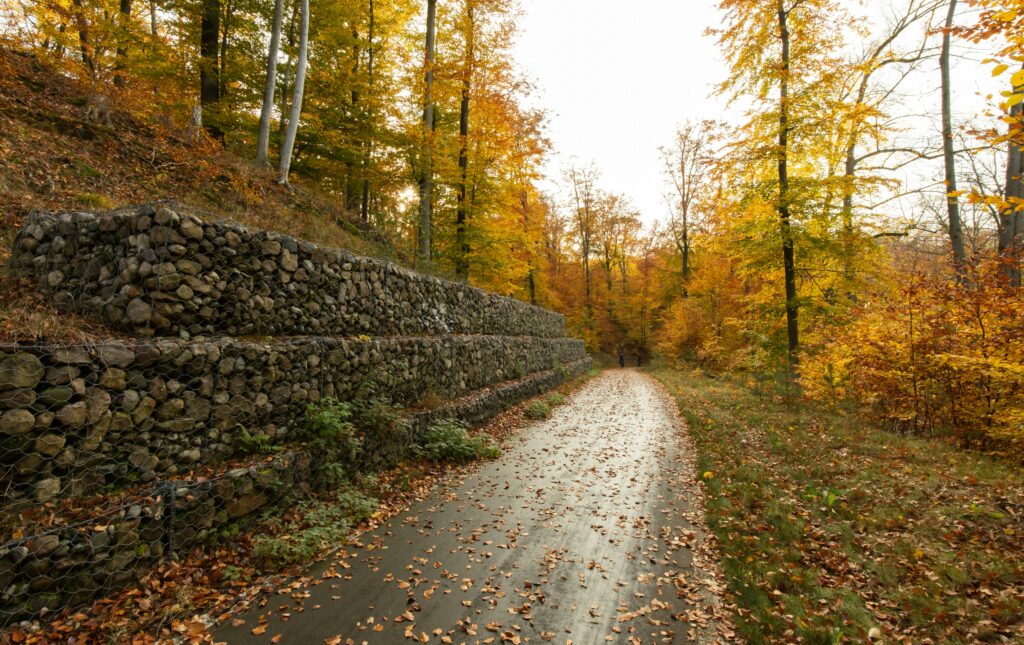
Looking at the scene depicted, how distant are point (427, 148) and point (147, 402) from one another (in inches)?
430

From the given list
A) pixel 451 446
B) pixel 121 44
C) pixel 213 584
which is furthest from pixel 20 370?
pixel 121 44

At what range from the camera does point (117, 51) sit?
1109cm

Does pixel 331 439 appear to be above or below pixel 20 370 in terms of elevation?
below

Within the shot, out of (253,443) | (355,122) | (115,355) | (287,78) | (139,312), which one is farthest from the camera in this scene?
(355,122)

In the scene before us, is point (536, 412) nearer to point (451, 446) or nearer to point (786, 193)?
point (451, 446)

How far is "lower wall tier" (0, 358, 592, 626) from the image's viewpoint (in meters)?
2.89

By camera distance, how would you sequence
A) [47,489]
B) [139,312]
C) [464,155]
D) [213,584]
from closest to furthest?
[47,489] → [213,584] → [139,312] → [464,155]

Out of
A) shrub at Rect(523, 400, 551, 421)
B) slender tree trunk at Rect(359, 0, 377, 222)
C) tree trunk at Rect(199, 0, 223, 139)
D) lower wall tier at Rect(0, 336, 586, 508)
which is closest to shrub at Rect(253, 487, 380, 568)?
lower wall tier at Rect(0, 336, 586, 508)

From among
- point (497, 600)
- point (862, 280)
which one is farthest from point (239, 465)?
point (862, 280)

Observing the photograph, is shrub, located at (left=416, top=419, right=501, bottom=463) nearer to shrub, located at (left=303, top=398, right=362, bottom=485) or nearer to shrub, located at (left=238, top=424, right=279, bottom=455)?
shrub, located at (left=303, top=398, right=362, bottom=485)

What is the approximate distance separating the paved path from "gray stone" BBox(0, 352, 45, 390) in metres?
2.39

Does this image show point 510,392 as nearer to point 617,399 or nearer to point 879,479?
point 617,399

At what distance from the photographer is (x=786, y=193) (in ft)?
35.5

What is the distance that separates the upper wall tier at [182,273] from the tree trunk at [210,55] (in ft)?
28.7
